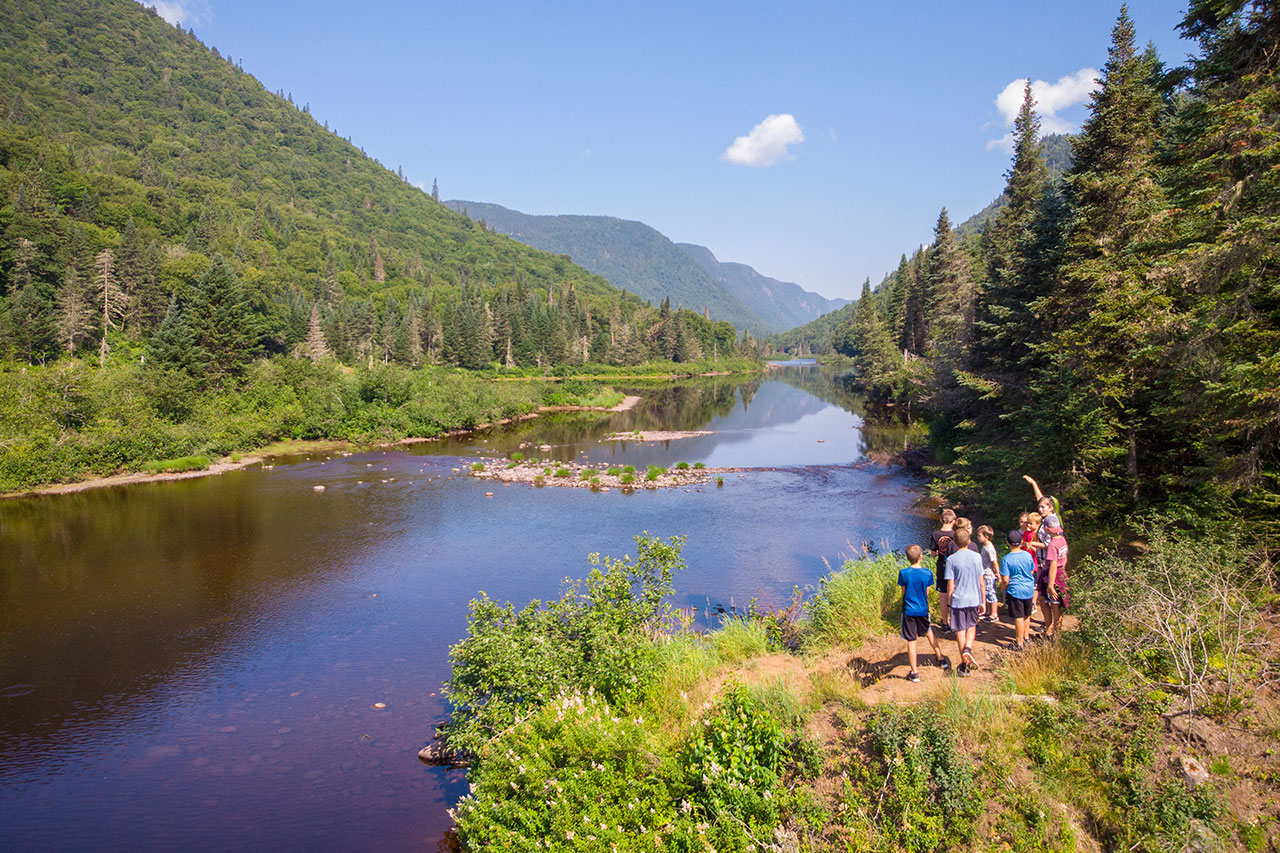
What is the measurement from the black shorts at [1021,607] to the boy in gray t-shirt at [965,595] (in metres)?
1.01

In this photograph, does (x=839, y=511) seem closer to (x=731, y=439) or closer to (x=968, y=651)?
(x=968, y=651)

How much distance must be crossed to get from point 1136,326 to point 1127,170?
22.1 feet

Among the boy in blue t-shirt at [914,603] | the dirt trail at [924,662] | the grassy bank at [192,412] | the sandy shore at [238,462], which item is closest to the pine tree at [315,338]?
the grassy bank at [192,412]

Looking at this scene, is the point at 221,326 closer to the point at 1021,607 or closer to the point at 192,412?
the point at 192,412

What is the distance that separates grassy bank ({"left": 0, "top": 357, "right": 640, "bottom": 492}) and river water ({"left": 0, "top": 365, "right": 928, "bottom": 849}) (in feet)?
10.0

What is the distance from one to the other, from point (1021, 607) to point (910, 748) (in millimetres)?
3551

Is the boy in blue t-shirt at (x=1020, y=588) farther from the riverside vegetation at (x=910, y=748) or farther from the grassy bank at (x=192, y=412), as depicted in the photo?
the grassy bank at (x=192, y=412)

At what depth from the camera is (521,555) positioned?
22219 millimetres

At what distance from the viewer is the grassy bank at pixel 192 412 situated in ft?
100

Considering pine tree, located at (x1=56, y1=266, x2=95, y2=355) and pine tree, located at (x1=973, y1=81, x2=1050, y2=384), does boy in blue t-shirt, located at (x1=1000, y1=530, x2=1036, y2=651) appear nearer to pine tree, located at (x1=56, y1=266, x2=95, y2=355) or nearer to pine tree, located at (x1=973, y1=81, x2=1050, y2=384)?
pine tree, located at (x1=973, y1=81, x2=1050, y2=384)

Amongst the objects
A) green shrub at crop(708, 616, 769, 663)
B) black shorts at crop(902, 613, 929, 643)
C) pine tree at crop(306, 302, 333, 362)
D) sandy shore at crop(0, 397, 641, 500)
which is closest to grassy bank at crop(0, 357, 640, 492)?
sandy shore at crop(0, 397, 641, 500)

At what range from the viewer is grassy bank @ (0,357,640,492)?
30594 millimetres

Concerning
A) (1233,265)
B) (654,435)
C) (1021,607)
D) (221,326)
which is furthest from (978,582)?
(221,326)

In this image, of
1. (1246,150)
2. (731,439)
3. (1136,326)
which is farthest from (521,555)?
(731,439)
